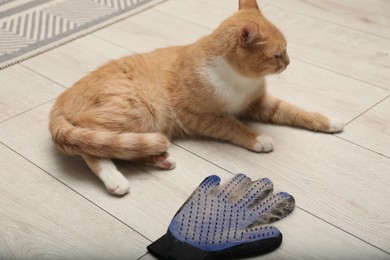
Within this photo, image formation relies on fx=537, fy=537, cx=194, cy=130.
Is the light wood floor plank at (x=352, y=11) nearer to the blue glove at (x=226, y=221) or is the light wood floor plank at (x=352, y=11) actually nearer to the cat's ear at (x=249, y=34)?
the cat's ear at (x=249, y=34)

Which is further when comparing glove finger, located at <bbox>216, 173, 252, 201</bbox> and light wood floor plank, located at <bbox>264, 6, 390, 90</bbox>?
light wood floor plank, located at <bbox>264, 6, 390, 90</bbox>

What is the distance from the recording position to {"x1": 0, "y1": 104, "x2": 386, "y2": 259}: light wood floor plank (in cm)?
136

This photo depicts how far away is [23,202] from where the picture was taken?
1497 mm

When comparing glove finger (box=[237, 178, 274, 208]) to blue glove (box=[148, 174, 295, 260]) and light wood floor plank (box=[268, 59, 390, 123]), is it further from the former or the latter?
light wood floor plank (box=[268, 59, 390, 123])

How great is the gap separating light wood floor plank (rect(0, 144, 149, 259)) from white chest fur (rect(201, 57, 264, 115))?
528 millimetres

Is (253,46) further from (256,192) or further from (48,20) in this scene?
(48,20)

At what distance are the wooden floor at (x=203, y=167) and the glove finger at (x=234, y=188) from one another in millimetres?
56

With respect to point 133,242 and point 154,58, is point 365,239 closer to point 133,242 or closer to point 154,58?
point 133,242

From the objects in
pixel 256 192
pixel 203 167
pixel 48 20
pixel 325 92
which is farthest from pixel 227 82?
→ pixel 48 20

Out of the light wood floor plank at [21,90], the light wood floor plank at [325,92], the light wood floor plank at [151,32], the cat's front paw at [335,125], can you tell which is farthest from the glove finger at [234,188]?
the light wood floor plank at [151,32]

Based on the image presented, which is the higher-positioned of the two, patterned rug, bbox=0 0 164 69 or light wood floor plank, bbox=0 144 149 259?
patterned rug, bbox=0 0 164 69

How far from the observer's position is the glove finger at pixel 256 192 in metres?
1.46

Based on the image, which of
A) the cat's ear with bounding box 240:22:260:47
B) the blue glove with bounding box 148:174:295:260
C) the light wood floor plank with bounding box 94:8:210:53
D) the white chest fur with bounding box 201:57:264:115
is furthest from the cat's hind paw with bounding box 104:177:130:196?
the light wood floor plank with bounding box 94:8:210:53

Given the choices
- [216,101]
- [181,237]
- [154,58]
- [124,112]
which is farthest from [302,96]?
[181,237]
